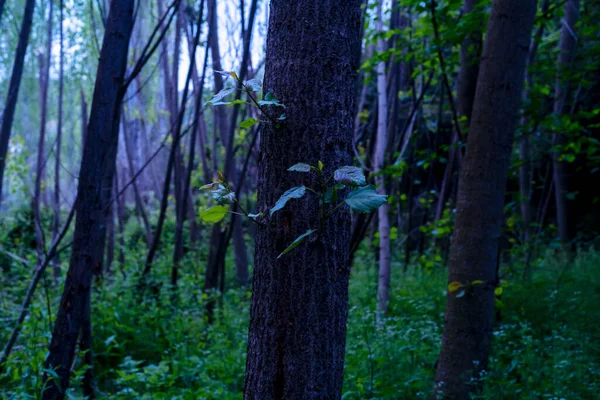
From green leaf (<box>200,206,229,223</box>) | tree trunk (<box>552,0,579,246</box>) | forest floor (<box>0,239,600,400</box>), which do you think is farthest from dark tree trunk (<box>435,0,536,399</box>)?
tree trunk (<box>552,0,579,246</box>)

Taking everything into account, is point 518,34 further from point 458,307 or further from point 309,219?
point 309,219

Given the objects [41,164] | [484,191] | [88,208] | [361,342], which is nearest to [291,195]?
[484,191]

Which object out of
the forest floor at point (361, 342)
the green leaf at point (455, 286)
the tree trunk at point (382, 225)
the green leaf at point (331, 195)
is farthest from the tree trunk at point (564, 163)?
the green leaf at point (331, 195)

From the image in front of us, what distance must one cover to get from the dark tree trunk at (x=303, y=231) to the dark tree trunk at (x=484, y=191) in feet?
6.76

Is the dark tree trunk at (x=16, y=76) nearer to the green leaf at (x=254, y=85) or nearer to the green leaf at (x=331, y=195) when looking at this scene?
the green leaf at (x=254, y=85)

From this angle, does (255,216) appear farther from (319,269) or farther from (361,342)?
(361,342)

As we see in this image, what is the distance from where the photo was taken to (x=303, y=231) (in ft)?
4.75

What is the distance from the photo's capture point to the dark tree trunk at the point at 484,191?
330 cm

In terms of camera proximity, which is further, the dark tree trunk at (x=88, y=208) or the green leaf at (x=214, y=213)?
the dark tree trunk at (x=88, y=208)

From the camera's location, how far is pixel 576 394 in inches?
128

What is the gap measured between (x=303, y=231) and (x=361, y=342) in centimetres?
304

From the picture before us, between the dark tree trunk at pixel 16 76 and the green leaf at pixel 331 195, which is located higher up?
the dark tree trunk at pixel 16 76

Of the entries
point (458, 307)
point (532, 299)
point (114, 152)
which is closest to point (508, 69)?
point (458, 307)

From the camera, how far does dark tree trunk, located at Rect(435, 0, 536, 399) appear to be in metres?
3.30
